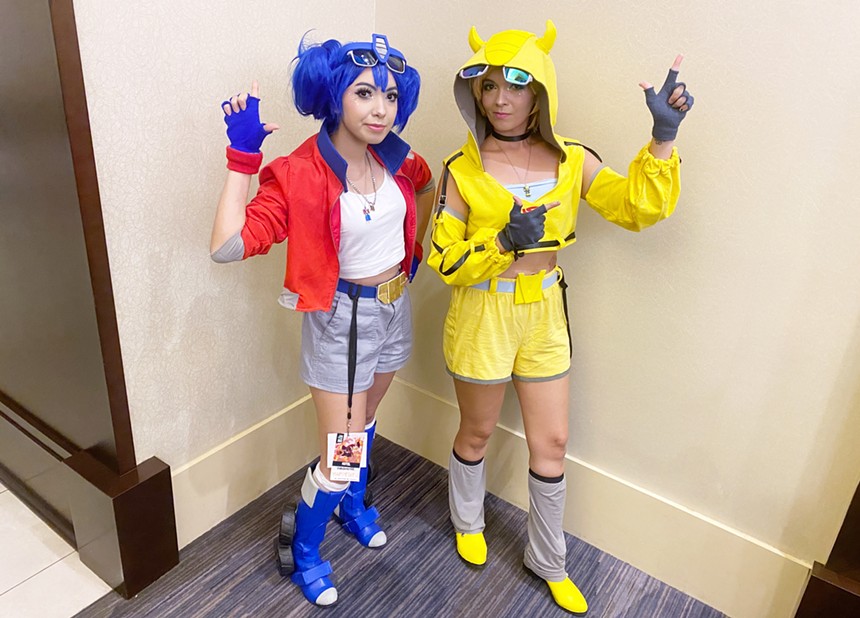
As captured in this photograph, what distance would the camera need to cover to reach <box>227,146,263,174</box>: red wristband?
4.09ft

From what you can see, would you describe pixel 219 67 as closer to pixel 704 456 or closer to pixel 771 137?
pixel 771 137

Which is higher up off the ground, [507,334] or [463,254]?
[463,254]

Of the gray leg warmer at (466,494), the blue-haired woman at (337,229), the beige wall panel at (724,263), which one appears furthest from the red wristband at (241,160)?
the gray leg warmer at (466,494)

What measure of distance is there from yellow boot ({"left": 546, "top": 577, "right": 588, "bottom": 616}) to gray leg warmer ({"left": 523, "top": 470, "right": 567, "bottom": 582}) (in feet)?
0.05

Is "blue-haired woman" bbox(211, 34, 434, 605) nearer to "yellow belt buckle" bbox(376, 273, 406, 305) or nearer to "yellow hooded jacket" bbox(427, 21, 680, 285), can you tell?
"yellow belt buckle" bbox(376, 273, 406, 305)

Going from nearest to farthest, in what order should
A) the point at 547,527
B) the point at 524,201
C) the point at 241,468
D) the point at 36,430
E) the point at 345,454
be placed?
the point at 524,201
the point at 345,454
the point at 547,527
the point at 36,430
the point at 241,468

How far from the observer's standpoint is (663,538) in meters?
1.75

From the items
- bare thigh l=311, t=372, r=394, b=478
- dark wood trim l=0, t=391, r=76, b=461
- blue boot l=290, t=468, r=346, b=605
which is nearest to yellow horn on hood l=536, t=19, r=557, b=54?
bare thigh l=311, t=372, r=394, b=478

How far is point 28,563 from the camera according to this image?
171 cm

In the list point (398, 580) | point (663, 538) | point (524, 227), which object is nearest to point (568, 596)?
point (663, 538)

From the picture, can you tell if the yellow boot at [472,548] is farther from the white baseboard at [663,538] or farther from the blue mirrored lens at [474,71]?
the blue mirrored lens at [474,71]

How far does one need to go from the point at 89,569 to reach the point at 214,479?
1.20 feet

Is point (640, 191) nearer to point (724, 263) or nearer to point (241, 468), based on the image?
point (724, 263)

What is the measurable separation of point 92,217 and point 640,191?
1128mm
